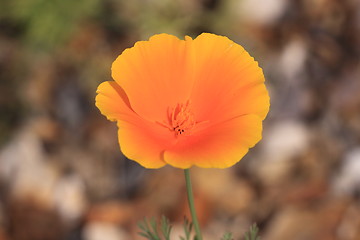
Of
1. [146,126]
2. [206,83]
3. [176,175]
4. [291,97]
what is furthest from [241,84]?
[291,97]

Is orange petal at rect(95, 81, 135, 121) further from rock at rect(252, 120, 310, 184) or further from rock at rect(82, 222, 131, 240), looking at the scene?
rock at rect(252, 120, 310, 184)

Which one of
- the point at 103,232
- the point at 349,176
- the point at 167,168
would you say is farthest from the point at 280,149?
the point at 103,232

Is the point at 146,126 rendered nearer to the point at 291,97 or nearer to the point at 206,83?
the point at 206,83

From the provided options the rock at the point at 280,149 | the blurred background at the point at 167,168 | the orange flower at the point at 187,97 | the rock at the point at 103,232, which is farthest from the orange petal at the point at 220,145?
the rock at the point at 280,149

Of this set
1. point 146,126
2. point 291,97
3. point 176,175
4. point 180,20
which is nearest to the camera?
point 146,126

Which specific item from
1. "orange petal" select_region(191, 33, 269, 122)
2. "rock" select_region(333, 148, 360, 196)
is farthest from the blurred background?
"orange petal" select_region(191, 33, 269, 122)

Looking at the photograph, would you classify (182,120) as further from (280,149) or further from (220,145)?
(280,149)
